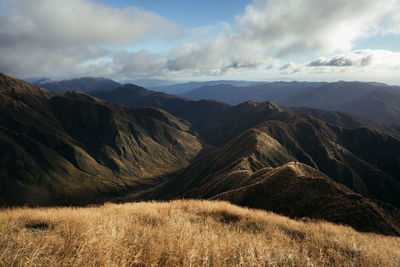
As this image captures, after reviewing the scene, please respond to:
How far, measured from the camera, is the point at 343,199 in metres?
26.9

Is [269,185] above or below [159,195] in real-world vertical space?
above

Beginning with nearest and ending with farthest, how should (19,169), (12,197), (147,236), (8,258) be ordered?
(8,258)
(147,236)
(12,197)
(19,169)

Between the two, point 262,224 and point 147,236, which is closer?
point 147,236

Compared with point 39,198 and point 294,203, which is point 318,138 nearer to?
point 294,203

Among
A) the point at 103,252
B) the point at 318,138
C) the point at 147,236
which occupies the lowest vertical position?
the point at 318,138

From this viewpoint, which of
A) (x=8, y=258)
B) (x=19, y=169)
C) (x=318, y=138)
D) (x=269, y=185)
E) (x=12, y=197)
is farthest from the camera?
(x=318, y=138)

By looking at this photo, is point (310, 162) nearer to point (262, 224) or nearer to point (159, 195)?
point (159, 195)

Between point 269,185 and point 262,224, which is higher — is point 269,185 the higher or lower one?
the lower one

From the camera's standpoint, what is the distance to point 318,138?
194 metres

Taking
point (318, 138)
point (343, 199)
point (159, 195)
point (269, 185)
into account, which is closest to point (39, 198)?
point (159, 195)

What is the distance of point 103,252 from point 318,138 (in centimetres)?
22357

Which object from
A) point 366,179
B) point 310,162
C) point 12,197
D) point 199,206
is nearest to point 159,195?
point 12,197

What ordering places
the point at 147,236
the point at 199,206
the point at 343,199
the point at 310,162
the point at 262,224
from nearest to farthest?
1. the point at 147,236
2. the point at 262,224
3. the point at 199,206
4. the point at 343,199
5. the point at 310,162

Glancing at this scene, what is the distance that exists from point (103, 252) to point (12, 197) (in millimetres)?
214427
